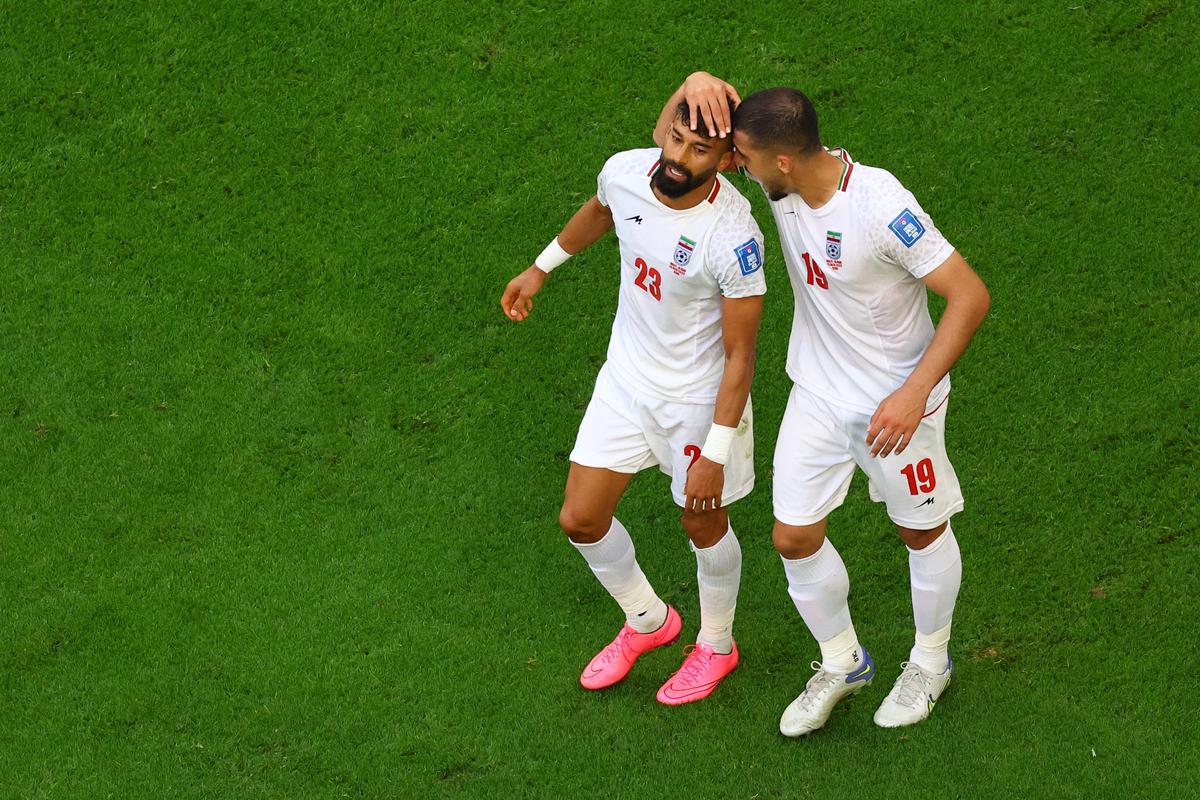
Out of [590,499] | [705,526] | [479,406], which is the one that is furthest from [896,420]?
[479,406]

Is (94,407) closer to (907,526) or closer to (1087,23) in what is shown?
(907,526)

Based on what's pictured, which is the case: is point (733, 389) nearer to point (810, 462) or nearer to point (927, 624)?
point (810, 462)

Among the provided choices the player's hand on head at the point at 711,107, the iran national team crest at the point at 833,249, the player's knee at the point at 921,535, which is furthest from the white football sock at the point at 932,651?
the player's hand on head at the point at 711,107

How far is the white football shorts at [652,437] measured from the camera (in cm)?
419

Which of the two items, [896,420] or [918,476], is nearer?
[896,420]

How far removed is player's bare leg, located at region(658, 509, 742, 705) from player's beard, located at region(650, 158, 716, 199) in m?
1.00

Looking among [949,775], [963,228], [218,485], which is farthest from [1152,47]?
[218,485]

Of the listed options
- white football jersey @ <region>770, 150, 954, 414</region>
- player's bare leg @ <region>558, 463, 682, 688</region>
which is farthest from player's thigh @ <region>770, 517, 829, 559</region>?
player's bare leg @ <region>558, 463, 682, 688</region>

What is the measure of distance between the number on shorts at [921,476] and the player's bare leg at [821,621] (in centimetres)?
30

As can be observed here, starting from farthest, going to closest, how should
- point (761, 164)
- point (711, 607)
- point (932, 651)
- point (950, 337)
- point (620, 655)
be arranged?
point (620, 655) < point (711, 607) < point (932, 651) < point (761, 164) < point (950, 337)

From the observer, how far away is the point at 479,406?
5.57 meters

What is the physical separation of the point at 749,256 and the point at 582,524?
1036 millimetres

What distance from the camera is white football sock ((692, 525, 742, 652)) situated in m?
4.40

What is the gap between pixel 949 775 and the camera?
168 inches
